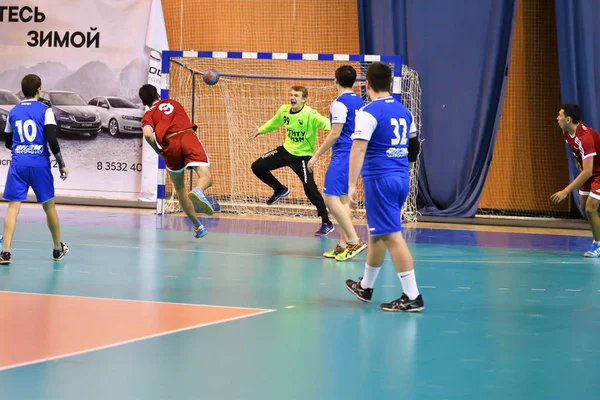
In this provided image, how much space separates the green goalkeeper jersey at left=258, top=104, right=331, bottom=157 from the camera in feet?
40.1

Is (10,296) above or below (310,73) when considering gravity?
below

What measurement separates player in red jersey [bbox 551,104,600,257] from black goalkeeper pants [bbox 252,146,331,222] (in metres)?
3.43

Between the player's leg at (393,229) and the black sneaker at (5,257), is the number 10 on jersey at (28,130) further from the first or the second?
the player's leg at (393,229)

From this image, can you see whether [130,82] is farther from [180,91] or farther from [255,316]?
[255,316]

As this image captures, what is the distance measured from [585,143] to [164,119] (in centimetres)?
486

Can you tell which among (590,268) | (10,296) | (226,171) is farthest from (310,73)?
(10,296)

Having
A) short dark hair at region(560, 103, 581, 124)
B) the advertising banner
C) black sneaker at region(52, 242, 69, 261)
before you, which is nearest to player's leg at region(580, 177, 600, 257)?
short dark hair at region(560, 103, 581, 124)

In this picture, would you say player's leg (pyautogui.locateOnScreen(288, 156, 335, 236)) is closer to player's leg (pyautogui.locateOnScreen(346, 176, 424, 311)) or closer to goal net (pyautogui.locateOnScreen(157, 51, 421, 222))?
goal net (pyautogui.locateOnScreen(157, 51, 421, 222))

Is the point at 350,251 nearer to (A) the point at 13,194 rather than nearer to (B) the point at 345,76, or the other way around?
(B) the point at 345,76

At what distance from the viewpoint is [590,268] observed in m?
9.11

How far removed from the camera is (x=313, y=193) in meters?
12.2

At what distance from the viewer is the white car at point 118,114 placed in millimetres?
16734

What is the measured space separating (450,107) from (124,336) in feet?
37.8

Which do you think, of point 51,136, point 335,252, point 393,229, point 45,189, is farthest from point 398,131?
point 45,189
